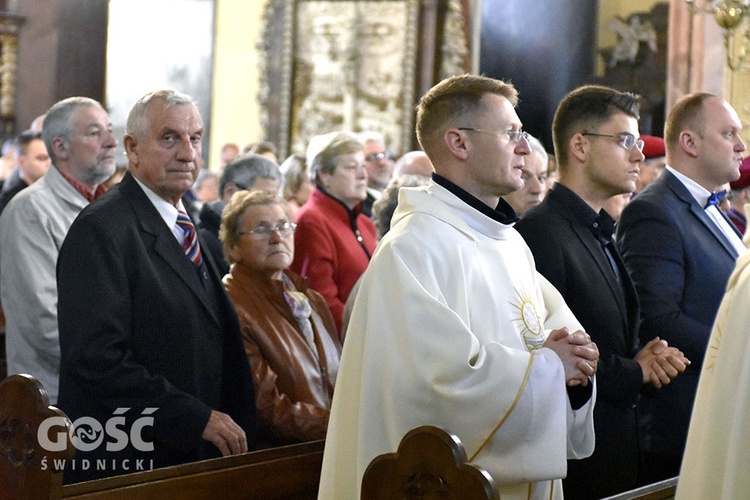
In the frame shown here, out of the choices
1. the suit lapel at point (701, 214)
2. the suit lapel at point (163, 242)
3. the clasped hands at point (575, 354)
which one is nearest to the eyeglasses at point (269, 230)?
the suit lapel at point (163, 242)

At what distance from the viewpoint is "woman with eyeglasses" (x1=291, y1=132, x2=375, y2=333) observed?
5141 mm

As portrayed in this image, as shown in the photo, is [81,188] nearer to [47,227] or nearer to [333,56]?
[47,227]

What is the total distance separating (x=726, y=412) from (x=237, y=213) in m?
2.26

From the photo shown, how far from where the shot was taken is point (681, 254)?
12.8 feet

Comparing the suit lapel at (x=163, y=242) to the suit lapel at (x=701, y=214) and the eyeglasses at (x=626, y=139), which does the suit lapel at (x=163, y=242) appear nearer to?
the eyeglasses at (x=626, y=139)

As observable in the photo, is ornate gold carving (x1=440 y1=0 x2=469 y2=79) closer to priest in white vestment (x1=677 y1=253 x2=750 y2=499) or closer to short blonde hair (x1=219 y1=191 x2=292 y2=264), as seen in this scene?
short blonde hair (x1=219 y1=191 x2=292 y2=264)

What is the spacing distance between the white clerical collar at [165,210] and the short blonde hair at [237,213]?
2.51ft

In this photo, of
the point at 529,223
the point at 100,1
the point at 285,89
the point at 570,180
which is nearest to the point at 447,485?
the point at 529,223

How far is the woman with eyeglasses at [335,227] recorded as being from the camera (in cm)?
514

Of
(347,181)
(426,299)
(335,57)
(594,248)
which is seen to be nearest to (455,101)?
(426,299)

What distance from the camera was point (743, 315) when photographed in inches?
100

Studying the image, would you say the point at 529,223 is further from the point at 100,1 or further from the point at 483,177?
the point at 100,1

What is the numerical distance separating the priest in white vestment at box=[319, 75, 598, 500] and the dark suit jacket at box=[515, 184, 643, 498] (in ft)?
1.42

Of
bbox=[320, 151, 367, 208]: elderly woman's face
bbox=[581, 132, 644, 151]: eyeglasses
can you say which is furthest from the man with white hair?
bbox=[581, 132, 644, 151]: eyeglasses
